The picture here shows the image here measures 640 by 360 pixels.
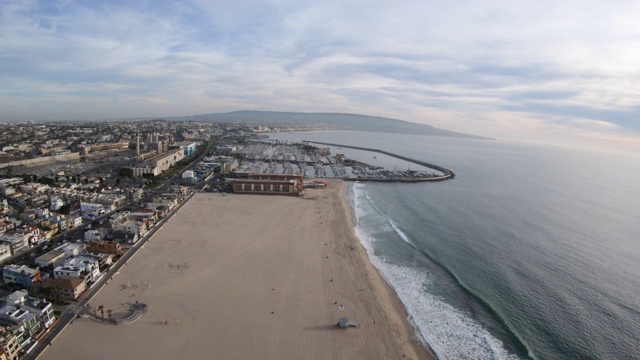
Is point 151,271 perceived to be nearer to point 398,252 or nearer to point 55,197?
point 398,252

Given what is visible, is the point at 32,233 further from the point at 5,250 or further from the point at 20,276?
the point at 20,276

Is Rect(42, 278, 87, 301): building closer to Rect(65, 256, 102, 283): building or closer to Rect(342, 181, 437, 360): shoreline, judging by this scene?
Rect(65, 256, 102, 283): building

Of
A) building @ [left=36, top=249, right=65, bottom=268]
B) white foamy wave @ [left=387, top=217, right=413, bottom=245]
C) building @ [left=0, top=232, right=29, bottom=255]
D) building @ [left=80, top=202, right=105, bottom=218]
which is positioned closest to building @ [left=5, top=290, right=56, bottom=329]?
building @ [left=36, top=249, right=65, bottom=268]

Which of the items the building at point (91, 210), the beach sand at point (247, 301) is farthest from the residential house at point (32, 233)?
the beach sand at point (247, 301)

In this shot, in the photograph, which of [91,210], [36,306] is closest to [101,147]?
[91,210]

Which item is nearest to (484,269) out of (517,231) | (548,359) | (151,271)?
(548,359)
